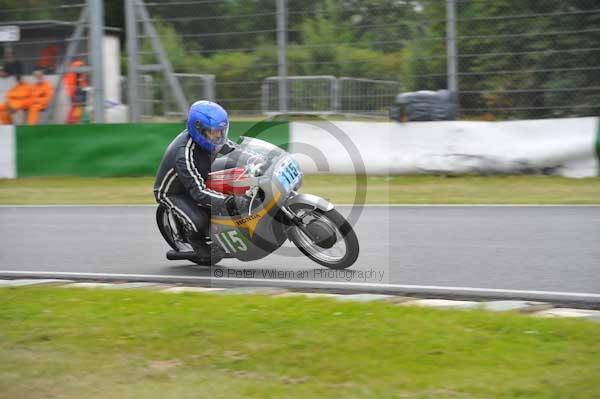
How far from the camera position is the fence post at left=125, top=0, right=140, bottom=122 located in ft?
52.9

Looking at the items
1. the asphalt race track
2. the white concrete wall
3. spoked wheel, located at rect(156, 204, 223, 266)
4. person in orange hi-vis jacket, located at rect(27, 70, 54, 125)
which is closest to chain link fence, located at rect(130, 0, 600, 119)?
the white concrete wall

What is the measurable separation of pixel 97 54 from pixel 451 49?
6.58 metres

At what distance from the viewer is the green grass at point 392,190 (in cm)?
1198

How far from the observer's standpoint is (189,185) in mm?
7387

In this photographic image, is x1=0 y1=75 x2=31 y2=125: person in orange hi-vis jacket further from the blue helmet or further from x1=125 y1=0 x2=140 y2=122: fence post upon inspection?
the blue helmet

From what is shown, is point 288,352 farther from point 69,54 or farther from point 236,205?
point 69,54

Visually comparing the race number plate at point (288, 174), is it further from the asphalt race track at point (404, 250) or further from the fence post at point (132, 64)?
the fence post at point (132, 64)

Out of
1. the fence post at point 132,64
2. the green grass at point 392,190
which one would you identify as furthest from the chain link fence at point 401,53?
the fence post at point 132,64

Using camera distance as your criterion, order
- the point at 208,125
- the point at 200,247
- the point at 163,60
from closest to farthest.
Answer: the point at 208,125, the point at 200,247, the point at 163,60

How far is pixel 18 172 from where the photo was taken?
15.8 meters

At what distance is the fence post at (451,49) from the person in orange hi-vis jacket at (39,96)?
733cm

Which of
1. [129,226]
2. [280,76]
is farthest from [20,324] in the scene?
[280,76]

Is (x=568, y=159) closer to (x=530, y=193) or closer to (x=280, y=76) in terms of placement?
(x=530, y=193)

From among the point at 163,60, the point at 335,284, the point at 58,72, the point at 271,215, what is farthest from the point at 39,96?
the point at 335,284
